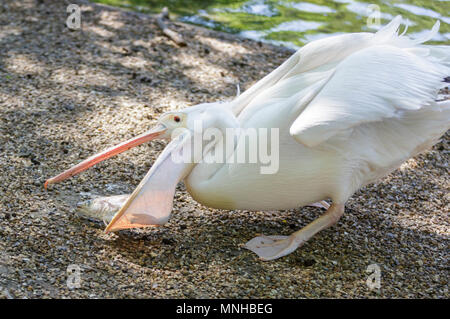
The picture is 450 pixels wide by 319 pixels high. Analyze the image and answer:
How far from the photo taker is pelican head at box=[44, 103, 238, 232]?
9.17 ft

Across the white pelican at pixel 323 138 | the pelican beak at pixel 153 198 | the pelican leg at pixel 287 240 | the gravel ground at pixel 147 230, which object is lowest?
the gravel ground at pixel 147 230

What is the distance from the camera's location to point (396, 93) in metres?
2.65

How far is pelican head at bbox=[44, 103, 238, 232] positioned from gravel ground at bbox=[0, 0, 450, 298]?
20 cm

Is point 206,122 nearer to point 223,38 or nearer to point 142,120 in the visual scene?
point 142,120

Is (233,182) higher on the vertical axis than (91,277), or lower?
higher

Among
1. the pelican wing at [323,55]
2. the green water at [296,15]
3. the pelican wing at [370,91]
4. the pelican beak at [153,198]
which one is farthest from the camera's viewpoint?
the green water at [296,15]

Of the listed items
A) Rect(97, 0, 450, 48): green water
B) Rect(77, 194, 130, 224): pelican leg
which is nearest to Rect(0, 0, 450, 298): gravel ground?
Rect(77, 194, 130, 224): pelican leg

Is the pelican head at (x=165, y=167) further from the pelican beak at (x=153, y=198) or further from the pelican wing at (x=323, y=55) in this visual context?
the pelican wing at (x=323, y=55)

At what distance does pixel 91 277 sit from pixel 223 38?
136 inches

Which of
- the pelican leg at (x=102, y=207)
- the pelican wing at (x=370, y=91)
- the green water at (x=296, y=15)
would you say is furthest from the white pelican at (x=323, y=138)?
the green water at (x=296, y=15)

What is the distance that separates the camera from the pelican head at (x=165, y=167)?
2.79 meters

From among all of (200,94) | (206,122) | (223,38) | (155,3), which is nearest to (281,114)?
(206,122)

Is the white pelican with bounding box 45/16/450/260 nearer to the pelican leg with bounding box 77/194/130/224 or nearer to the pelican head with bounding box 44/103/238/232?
the pelican head with bounding box 44/103/238/232

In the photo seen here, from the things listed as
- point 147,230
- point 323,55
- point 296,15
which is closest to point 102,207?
point 147,230
